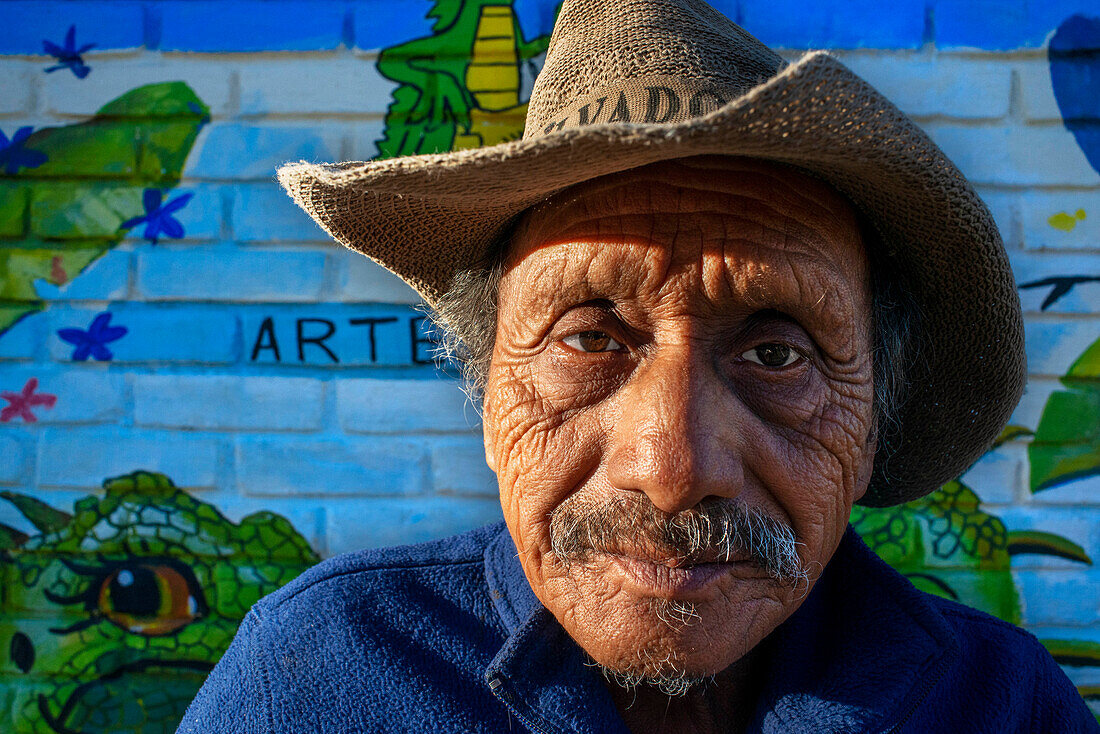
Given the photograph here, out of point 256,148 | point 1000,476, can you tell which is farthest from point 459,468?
point 1000,476

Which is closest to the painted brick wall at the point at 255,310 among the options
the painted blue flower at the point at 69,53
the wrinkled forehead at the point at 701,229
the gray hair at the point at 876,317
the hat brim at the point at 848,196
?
the painted blue flower at the point at 69,53

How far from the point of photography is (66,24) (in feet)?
8.54

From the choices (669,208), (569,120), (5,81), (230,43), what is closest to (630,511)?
(669,208)

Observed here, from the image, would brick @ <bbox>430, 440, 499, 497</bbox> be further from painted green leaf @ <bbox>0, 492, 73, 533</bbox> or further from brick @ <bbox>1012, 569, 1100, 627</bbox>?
brick @ <bbox>1012, 569, 1100, 627</bbox>

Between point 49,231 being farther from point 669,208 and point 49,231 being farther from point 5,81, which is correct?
point 669,208

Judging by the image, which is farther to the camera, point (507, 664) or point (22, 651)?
point (22, 651)

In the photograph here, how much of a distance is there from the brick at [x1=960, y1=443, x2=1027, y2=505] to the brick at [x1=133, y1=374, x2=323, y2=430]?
243cm

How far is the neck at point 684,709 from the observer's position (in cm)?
152

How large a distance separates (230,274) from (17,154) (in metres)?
0.92

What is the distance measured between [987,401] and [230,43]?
8.79 feet

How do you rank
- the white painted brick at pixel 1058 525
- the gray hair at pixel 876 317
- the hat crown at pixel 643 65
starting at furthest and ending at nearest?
the white painted brick at pixel 1058 525 → the gray hair at pixel 876 317 → the hat crown at pixel 643 65

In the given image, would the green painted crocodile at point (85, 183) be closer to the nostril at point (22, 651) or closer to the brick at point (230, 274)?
the brick at point (230, 274)

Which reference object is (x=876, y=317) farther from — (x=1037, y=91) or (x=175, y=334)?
(x=175, y=334)

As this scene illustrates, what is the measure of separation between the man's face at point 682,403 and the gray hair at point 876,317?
164mm
